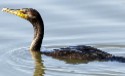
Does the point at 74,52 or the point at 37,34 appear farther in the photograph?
the point at 37,34

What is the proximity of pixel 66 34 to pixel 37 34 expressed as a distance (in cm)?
91

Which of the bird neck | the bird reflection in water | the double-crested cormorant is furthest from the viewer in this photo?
the bird neck

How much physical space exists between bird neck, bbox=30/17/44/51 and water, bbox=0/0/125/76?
0.19m

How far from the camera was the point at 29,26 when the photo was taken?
16391mm

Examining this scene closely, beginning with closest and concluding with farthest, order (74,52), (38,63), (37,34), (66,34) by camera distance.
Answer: (38,63), (74,52), (37,34), (66,34)

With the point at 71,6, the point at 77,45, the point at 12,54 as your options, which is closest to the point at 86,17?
the point at 71,6

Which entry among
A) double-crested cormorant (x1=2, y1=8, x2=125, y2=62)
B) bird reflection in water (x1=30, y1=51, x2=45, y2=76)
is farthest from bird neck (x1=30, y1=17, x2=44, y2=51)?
bird reflection in water (x1=30, y1=51, x2=45, y2=76)

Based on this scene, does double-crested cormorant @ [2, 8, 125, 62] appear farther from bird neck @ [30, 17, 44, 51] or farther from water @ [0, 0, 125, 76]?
water @ [0, 0, 125, 76]

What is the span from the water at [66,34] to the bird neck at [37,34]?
186 millimetres

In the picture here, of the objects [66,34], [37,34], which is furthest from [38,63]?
[66,34]

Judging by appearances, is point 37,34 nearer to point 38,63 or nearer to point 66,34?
point 66,34

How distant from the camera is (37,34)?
15156mm

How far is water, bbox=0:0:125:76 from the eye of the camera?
43.8ft

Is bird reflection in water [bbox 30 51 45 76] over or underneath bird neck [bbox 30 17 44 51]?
underneath
